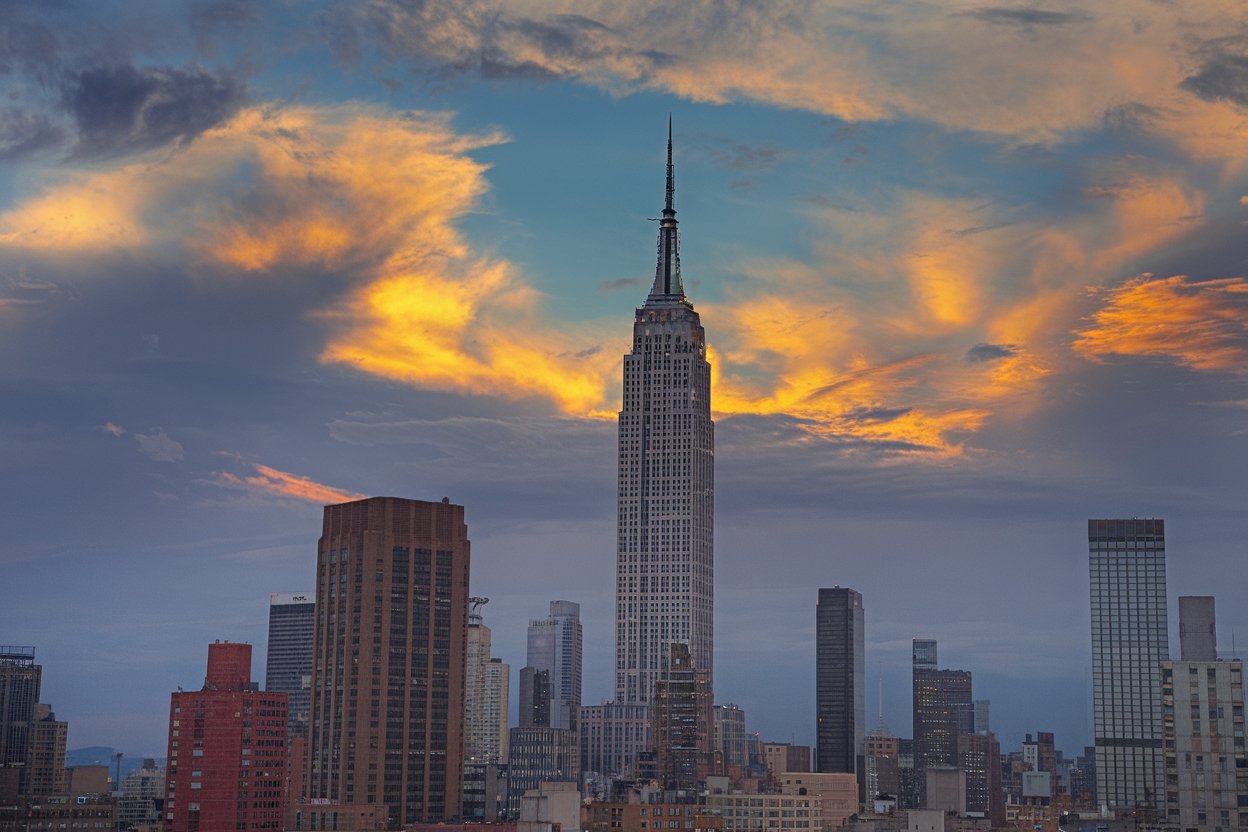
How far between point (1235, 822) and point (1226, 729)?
10.4 m

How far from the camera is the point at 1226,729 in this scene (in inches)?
7859

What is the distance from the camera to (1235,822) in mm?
195750
